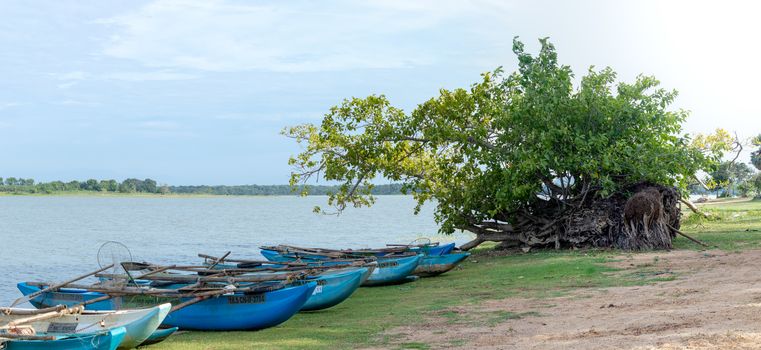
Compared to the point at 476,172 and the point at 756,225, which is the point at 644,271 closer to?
the point at 476,172

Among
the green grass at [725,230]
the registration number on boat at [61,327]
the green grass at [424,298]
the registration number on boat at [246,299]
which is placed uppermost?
the green grass at [725,230]

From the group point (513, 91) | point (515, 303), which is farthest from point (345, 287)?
point (513, 91)

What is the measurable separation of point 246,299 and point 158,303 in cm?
144

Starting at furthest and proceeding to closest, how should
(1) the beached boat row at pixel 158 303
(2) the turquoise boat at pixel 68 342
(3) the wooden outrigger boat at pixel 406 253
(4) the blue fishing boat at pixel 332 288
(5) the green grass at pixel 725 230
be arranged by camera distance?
(5) the green grass at pixel 725 230 < (3) the wooden outrigger boat at pixel 406 253 < (4) the blue fishing boat at pixel 332 288 < (1) the beached boat row at pixel 158 303 < (2) the turquoise boat at pixel 68 342

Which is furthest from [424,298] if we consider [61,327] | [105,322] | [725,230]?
[725,230]

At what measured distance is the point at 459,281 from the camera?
17.8 metres

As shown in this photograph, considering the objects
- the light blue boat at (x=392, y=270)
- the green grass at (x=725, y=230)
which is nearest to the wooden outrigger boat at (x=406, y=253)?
the light blue boat at (x=392, y=270)

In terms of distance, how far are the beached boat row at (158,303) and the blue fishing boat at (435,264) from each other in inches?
98.3

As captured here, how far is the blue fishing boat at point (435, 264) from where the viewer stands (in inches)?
731

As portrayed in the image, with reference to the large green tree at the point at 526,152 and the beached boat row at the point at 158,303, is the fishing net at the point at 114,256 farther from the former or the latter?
the large green tree at the point at 526,152

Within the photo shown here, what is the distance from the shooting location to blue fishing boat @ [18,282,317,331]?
39.5 feet

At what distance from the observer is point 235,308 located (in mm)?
12203

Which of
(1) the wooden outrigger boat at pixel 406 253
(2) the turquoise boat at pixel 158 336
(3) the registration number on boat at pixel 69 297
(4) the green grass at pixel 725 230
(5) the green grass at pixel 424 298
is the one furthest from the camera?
(4) the green grass at pixel 725 230

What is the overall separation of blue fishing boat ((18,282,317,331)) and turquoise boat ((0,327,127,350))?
10.1 feet
